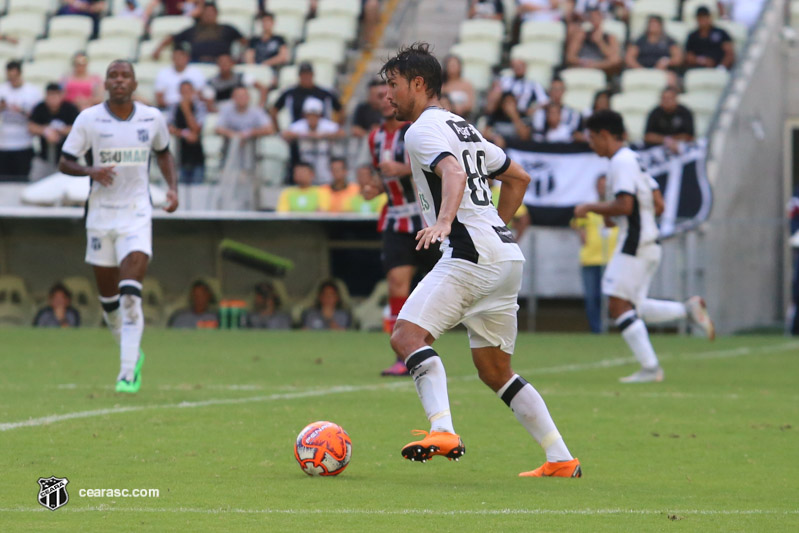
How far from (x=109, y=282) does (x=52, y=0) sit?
662 inches

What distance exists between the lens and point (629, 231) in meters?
11.7

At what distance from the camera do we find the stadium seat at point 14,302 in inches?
790

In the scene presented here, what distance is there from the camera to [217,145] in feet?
66.7

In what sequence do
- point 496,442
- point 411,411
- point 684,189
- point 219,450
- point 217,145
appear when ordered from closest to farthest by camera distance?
point 219,450, point 496,442, point 411,411, point 684,189, point 217,145

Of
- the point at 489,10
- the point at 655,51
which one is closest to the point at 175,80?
the point at 489,10

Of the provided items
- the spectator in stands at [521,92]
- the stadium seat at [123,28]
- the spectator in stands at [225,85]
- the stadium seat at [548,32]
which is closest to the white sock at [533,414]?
the spectator in stands at [521,92]

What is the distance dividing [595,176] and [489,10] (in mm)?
5319

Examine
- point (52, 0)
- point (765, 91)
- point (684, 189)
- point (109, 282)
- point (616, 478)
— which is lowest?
point (616, 478)

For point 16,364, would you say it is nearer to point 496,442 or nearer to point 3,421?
point 3,421

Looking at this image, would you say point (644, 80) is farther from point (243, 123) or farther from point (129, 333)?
point (129, 333)

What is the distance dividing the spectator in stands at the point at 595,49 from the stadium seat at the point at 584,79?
0.27 m

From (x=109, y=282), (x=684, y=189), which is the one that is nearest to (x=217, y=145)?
(x=684, y=189)

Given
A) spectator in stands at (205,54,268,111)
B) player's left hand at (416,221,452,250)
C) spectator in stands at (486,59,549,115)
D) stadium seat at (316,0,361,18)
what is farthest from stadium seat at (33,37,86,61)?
player's left hand at (416,221,452,250)

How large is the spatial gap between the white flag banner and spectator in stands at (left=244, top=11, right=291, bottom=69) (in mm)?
5251
